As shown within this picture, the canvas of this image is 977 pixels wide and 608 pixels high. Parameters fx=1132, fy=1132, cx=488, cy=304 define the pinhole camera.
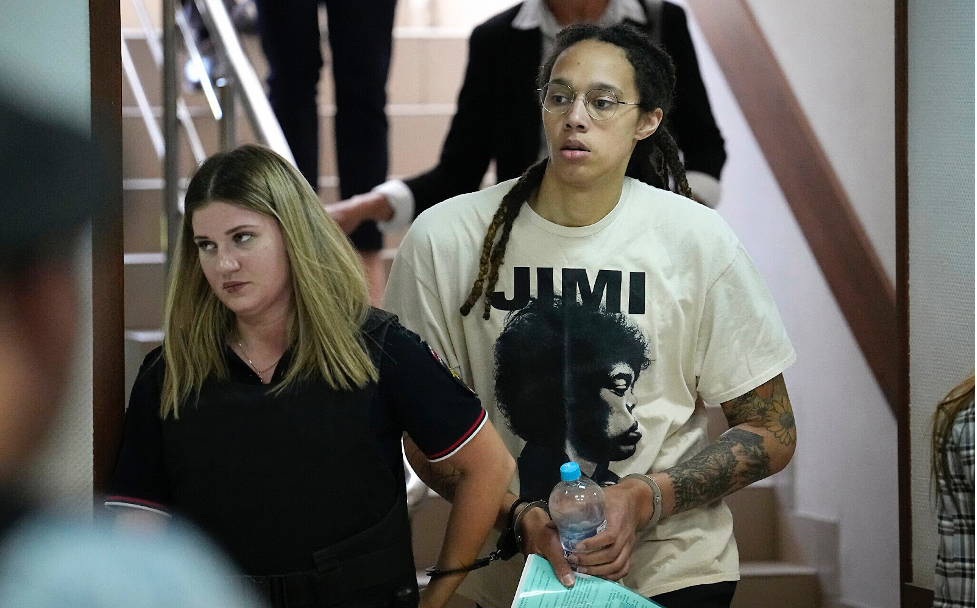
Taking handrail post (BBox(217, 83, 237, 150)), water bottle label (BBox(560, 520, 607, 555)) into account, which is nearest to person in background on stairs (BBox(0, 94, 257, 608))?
water bottle label (BBox(560, 520, 607, 555))

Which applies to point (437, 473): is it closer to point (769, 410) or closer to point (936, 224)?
point (769, 410)

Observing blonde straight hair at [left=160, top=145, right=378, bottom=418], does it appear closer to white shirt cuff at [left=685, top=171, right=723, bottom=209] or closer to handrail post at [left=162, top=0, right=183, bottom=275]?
handrail post at [left=162, top=0, right=183, bottom=275]

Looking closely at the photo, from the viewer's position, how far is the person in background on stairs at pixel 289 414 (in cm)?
163

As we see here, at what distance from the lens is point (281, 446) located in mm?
1635

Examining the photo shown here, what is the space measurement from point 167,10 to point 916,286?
1.78 meters

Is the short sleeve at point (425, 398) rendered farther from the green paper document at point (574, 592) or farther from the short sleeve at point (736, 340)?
the short sleeve at point (736, 340)

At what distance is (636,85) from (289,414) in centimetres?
89

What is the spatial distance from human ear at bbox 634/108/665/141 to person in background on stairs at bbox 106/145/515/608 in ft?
2.01

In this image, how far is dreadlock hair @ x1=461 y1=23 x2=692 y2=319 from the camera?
2004 millimetres

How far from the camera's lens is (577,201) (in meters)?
2.04

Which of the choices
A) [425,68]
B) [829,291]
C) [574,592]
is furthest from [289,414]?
[425,68]

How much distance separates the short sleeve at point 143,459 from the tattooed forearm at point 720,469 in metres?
0.83

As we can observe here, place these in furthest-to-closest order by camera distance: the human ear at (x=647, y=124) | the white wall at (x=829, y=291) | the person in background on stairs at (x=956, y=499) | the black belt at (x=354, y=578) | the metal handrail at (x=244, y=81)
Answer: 1. the white wall at (x=829, y=291)
2. the metal handrail at (x=244, y=81)
3. the human ear at (x=647, y=124)
4. the black belt at (x=354, y=578)
5. the person in background on stairs at (x=956, y=499)

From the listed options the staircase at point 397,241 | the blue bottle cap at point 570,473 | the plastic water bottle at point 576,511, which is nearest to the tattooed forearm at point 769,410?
the plastic water bottle at point 576,511
